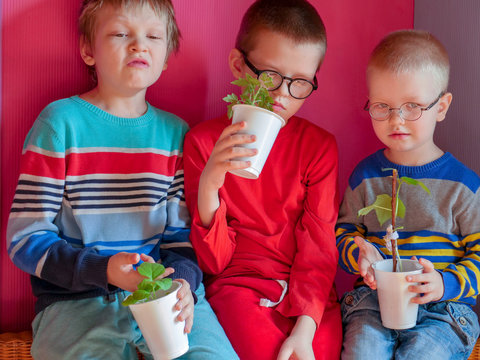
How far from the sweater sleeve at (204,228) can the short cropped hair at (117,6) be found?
319mm

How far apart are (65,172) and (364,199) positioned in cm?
86

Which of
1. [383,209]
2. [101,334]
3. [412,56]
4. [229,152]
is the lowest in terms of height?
[101,334]

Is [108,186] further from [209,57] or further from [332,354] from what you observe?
[332,354]

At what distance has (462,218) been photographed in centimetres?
148

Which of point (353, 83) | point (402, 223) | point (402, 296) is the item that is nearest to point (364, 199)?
point (402, 223)

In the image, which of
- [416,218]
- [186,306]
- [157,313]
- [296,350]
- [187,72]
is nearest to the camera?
[157,313]

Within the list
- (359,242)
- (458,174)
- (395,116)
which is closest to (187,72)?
(395,116)

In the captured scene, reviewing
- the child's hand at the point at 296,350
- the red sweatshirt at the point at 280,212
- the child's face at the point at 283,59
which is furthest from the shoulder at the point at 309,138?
the child's hand at the point at 296,350

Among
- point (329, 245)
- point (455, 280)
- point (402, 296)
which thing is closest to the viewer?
point (402, 296)

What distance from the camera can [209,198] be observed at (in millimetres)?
1389

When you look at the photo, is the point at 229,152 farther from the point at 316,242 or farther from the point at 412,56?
the point at 412,56

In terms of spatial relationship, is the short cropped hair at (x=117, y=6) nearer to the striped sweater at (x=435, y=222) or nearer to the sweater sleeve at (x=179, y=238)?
the sweater sleeve at (x=179, y=238)

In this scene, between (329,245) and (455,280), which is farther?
(329,245)

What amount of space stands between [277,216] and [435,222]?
17.4 inches
